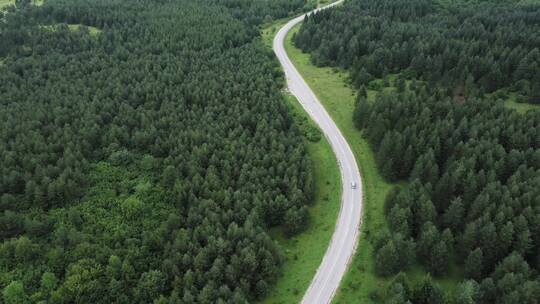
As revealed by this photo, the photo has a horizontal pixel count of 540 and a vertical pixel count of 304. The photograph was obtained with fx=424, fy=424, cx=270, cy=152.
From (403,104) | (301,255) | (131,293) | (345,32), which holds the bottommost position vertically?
(301,255)

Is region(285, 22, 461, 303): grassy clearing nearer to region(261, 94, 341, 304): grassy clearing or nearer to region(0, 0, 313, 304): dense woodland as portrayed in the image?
region(261, 94, 341, 304): grassy clearing

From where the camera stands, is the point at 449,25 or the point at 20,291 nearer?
the point at 20,291

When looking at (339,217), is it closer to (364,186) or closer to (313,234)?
(313,234)

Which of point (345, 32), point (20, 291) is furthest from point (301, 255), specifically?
point (345, 32)

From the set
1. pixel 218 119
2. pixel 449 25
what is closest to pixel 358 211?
pixel 218 119

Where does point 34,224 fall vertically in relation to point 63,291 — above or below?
above

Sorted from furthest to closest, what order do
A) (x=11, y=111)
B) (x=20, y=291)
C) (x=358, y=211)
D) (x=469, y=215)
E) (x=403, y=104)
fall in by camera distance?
1. (x=11, y=111)
2. (x=403, y=104)
3. (x=358, y=211)
4. (x=469, y=215)
5. (x=20, y=291)

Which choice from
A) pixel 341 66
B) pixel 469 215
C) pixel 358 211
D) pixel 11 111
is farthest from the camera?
pixel 341 66

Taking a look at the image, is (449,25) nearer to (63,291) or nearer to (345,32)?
(345,32)

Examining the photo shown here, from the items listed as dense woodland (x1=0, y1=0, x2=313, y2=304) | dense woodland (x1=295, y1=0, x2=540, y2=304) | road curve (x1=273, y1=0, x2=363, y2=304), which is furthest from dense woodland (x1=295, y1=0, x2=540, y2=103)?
dense woodland (x1=0, y1=0, x2=313, y2=304)
